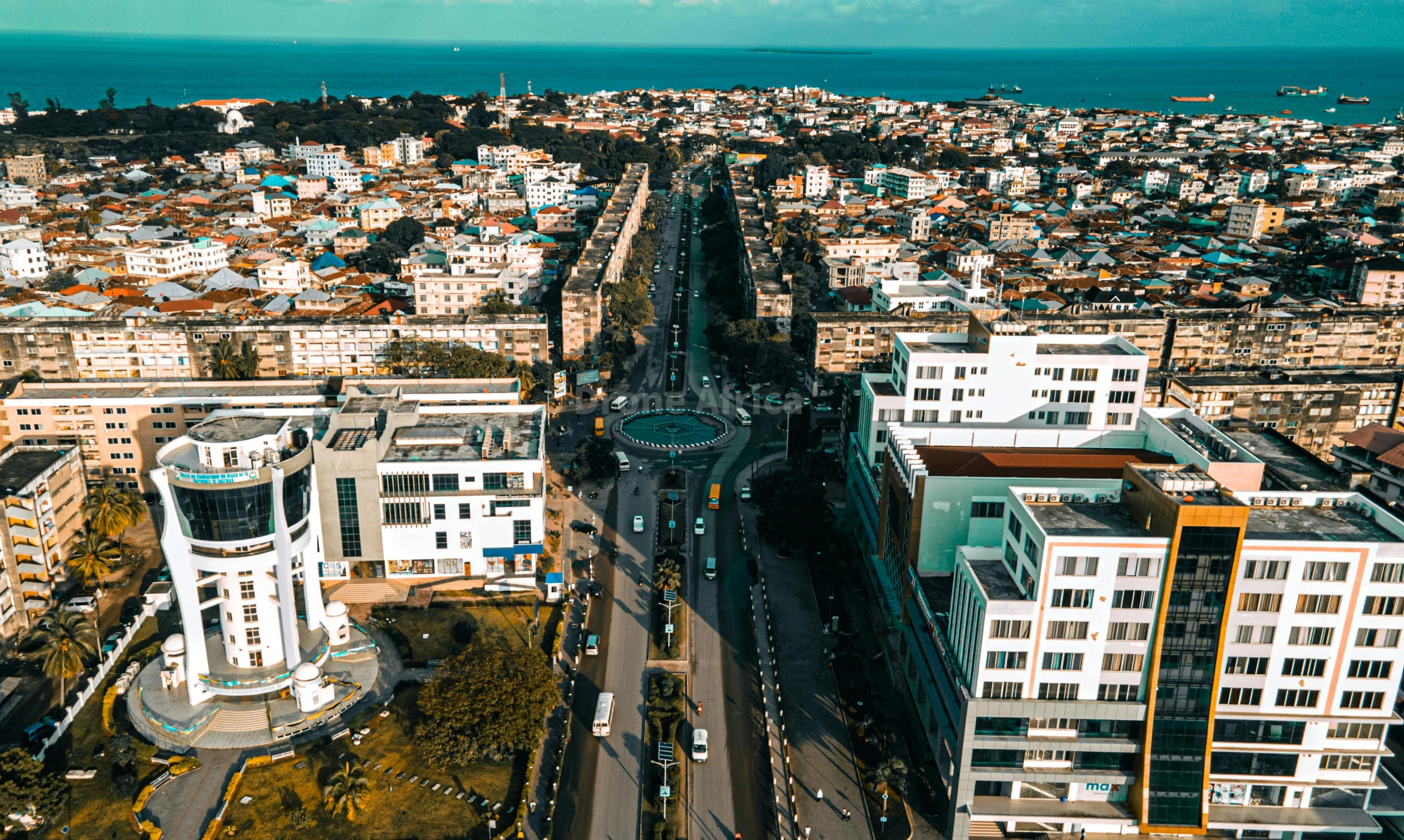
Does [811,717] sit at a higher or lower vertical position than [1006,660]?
lower

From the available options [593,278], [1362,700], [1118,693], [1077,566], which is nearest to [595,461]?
[593,278]

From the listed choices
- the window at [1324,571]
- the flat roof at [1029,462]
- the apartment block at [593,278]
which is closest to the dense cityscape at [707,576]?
the window at [1324,571]

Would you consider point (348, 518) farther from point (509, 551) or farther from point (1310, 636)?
point (1310, 636)

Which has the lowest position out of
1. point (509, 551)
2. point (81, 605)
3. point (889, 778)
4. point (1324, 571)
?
point (81, 605)

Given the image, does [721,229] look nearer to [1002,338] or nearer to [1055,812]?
[1002,338]

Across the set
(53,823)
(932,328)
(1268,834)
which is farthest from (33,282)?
(1268,834)

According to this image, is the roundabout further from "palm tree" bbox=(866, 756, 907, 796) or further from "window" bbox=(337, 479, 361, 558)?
"palm tree" bbox=(866, 756, 907, 796)

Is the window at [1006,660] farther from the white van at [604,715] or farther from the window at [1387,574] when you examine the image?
the white van at [604,715]
